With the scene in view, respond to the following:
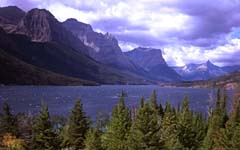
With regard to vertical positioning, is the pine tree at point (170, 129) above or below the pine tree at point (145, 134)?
below

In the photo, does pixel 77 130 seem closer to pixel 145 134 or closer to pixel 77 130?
pixel 77 130

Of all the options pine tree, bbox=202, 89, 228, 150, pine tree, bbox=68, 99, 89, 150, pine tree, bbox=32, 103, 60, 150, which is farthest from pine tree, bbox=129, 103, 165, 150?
pine tree, bbox=202, 89, 228, 150

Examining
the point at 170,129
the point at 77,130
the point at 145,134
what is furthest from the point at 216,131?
the point at 145,134

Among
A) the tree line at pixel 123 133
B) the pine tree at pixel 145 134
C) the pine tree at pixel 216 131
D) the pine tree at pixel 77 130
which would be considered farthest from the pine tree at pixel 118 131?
the pine tree at pixel 216 131

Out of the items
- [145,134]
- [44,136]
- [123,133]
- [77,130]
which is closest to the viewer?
[44,136]

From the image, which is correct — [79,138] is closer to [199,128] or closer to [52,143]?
[52,143]

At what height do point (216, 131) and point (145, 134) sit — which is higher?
point (145, 134)

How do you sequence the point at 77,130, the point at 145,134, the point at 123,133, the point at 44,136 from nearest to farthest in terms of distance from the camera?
the point at 44,136, the point at 145,134, the point at 77,130, the point at 123,133

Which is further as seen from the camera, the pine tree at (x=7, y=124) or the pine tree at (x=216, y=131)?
the pine tree at (x=7, y=124)

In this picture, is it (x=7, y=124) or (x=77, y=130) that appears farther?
(x=7, y=124)

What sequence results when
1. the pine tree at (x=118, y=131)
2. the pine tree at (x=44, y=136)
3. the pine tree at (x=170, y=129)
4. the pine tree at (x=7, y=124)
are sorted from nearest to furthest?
the pine tree at (x=44, y=136)
the pine tree at (x=118, y=131)
the pine tree at (x=170, y=129)
the pine tree at (x=7, y=124)

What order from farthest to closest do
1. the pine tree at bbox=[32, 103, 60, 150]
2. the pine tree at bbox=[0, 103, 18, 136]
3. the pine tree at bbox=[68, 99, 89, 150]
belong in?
the pine tree at bbox=[0, 103, 18, 136] → the pine tree at bbox=[68, 99, 89, 150] → the pine tree at bbox=[32, 103, 60, 150]

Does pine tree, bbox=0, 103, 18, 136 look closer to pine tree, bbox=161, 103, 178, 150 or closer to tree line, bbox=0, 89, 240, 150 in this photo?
tree line, bbox=0, 89, 240, 150

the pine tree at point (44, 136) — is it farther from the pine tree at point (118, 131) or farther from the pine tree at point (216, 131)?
the pine tree at point (216, 131)
